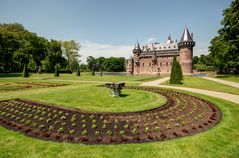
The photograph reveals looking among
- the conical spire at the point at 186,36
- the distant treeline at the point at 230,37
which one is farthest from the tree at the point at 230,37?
the conical spire at the point at 186,36

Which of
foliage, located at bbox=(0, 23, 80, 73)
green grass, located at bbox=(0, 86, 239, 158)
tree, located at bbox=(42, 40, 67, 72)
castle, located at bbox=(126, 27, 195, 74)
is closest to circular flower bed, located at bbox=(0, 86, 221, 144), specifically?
Answer: green grass, located at bbox=(0, 86, 239, 158)

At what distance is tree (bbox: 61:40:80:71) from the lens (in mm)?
68250

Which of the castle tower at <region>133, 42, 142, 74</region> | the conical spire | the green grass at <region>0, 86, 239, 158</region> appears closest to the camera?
the green grass at <region>0, 86, 239, 158</region>

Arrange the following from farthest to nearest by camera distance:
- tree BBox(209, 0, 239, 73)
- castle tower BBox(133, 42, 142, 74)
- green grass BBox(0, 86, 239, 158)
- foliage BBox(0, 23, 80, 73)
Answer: castle tower BBox(133, 42, 142, 74), foliage BBox(0, 23, 80, 73), tree BBox(209, 0, 239, 73), green grass BBox(0, 86, 239, 158)

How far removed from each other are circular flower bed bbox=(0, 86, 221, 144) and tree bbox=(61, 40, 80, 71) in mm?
61042

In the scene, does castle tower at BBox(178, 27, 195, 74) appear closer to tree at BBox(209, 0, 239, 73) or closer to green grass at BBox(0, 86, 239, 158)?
tree at BBox(209, 0, 239, 73)

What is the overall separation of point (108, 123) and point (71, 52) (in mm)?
66661

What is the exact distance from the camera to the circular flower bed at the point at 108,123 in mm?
5945

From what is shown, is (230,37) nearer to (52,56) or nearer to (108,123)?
(108,123)

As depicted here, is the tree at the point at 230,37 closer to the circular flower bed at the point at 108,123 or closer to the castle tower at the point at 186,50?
the castle tower at the point at 186,50

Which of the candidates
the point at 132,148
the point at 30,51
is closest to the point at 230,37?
the point at 132,148

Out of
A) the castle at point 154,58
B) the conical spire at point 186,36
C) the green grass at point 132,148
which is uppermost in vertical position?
the conical spire at point 186,36

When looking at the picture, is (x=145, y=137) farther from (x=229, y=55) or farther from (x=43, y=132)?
(x=229, y=55)

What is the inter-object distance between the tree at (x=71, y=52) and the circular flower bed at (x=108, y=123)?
2403 inches
